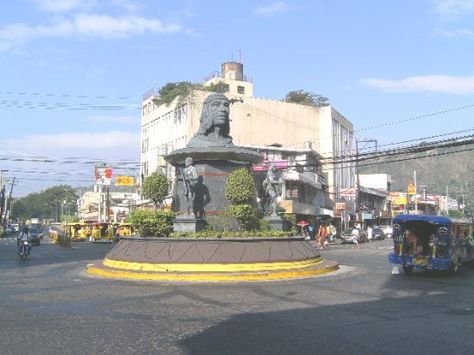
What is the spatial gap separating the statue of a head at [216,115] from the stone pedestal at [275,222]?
377cm

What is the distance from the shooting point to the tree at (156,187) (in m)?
21.7

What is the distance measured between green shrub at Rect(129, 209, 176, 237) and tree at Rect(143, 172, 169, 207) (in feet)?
6.56

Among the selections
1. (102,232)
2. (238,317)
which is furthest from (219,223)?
(102,232)

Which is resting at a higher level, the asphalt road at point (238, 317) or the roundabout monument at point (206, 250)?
the roundabout monument at point (206, 250)

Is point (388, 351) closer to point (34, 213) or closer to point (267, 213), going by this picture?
point (267, 213)

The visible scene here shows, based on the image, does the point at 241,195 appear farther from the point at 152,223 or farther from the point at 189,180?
the point at 152,223

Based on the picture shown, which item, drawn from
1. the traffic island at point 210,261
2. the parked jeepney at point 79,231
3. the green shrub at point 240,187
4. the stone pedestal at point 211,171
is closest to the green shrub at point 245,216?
the green shrub at point 240,187

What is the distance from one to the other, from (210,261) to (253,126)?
4510 centimetres

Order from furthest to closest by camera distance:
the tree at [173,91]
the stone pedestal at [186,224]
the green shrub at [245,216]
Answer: the tree at [173,91], the green shrub at [245,216], the stone pedestal at [186,224]

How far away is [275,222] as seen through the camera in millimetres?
21125

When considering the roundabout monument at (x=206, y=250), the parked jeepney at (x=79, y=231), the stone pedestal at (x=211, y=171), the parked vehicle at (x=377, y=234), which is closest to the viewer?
the roundabout monument at (x=206, y=250)

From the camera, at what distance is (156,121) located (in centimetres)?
6812

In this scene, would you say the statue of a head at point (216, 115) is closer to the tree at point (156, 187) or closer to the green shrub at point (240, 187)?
the tree at point (156, 187)

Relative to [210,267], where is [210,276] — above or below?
below
